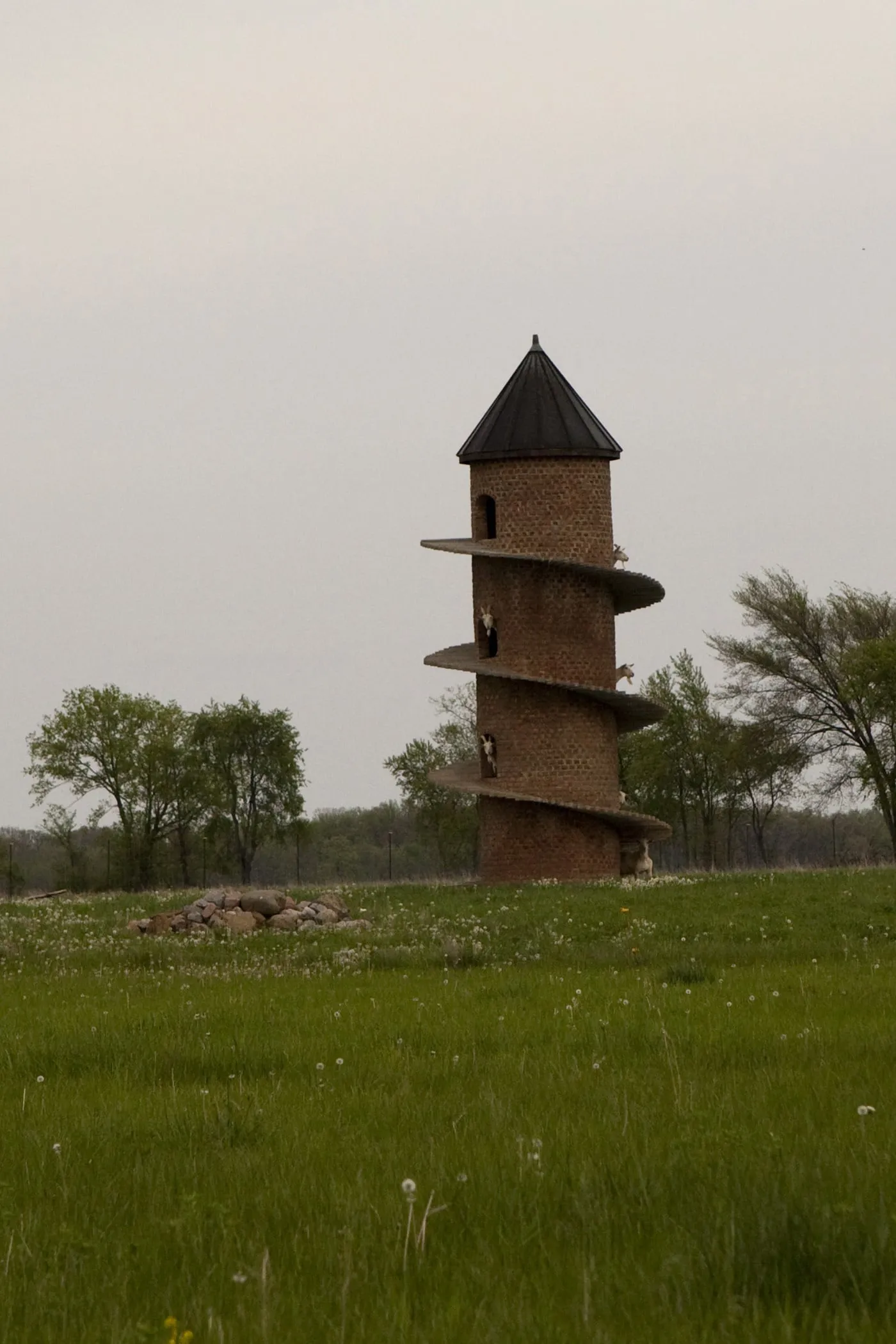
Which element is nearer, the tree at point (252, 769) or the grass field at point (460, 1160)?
the grass field at point (460, 1160)

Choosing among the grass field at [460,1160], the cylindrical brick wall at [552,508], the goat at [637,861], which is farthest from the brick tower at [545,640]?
the grass field at [460,1160]

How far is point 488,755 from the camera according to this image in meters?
42.5

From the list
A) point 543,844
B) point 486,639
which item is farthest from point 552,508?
point 543,844

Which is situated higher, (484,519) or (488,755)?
(484,519)

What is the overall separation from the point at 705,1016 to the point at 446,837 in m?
63.2

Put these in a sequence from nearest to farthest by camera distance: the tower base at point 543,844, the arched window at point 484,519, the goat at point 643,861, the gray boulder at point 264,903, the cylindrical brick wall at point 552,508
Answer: the gray boulder at point 264,903 → the cylindrical brick wall at point 552,508 → the tower base at point 543,844 → the arched window at point 484,519 → the goat at point 643,861

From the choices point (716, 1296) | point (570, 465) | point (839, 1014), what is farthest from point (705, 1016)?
point (570, 465)

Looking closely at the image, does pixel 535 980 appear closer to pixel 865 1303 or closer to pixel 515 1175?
pixel 515 1175

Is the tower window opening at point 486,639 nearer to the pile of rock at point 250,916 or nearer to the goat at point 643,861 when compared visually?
the goat at point 643,861

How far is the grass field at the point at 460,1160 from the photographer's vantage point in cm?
534

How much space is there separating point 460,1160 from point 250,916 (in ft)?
70.2

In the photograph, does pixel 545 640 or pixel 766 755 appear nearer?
pixel 545 640

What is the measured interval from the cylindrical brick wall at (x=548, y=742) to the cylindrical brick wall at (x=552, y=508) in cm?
331

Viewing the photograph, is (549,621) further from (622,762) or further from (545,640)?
(622,762)
